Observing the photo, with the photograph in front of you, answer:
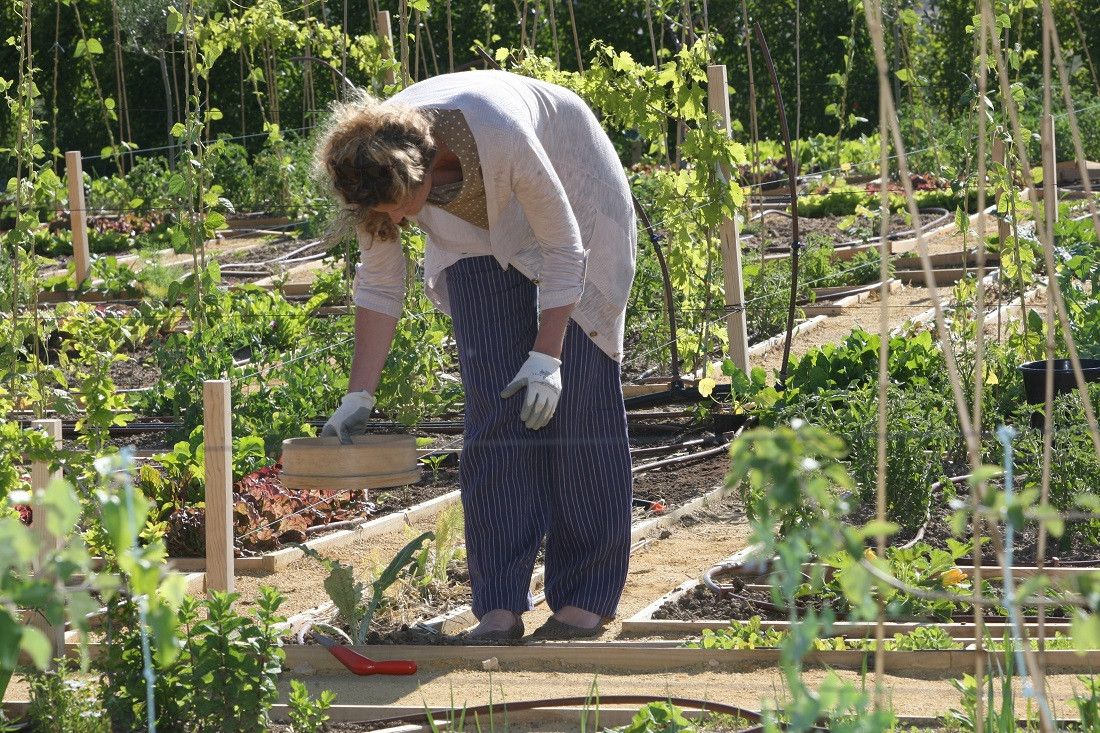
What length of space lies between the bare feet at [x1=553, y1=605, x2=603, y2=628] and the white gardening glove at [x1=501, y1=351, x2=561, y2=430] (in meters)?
0.49

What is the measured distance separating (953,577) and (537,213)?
3.97 ft

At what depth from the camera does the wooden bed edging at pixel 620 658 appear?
2584mm

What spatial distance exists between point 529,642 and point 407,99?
115 centimetres

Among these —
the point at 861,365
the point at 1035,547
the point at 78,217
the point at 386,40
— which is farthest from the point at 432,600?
the point at 78,217

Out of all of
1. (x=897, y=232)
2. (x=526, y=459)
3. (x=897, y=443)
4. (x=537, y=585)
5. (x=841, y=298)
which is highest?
(x=897, y=232)

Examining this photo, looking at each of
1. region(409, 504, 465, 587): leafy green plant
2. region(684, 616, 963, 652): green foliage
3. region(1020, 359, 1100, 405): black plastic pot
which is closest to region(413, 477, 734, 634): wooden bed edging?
region(409, 504, 465, 587): leafy green plant

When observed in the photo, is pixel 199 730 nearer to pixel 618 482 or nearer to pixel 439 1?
pixel 618 482

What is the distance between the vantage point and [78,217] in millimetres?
7625

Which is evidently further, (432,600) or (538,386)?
(432,600)

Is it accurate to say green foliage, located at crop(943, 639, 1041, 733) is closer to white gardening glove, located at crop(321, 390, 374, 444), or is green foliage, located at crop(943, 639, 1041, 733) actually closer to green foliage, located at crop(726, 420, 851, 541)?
green foliage, located at crop(726, 420, 851, 541)

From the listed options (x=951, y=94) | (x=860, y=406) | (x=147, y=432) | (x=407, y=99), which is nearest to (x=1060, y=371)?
(x=860, y=406)

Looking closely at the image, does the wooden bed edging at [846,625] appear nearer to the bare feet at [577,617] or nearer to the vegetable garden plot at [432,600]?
the bare feet at [577,617]

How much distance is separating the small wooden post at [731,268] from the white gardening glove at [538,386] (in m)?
2.36

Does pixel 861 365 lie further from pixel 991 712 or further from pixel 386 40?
pixel 991 712
